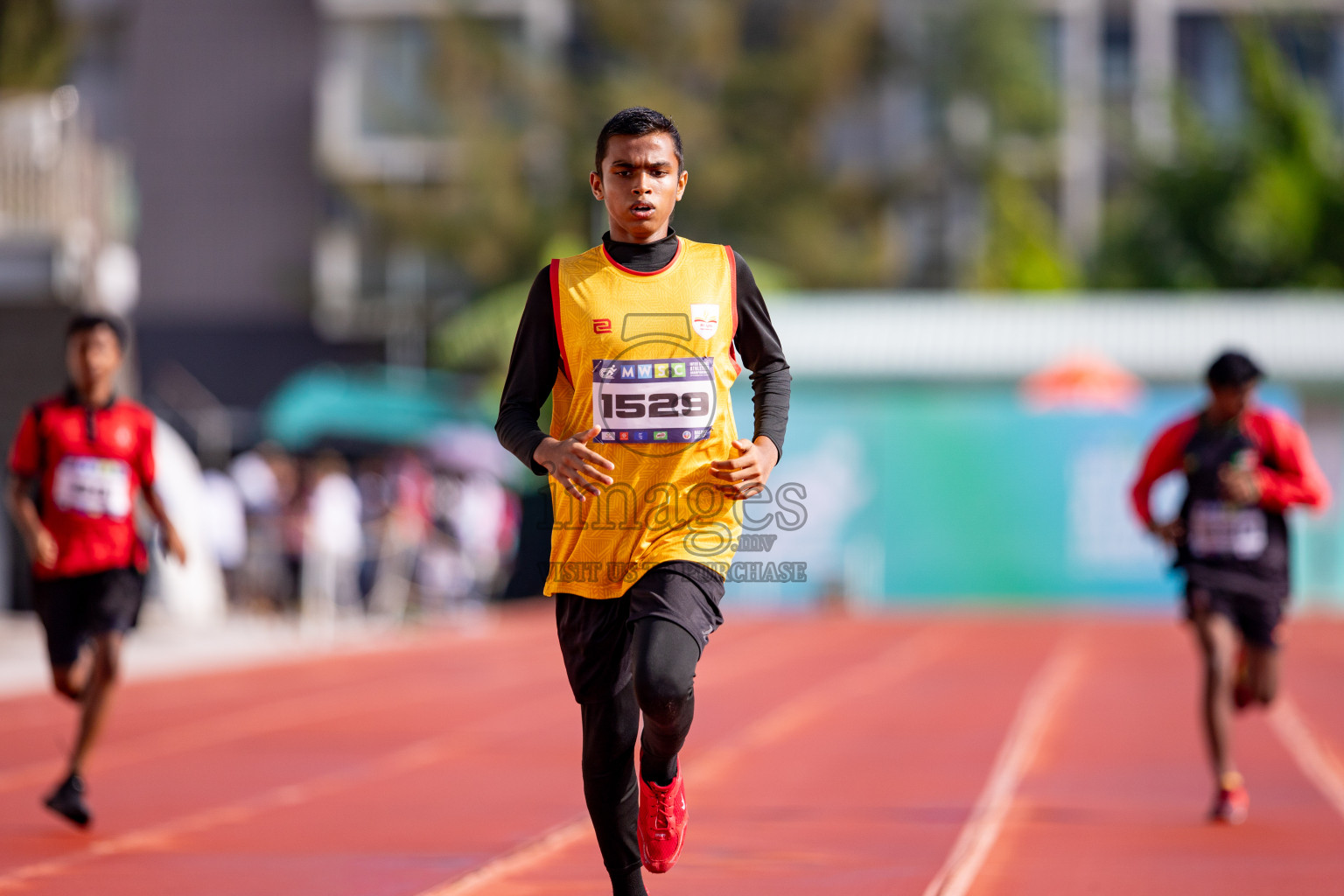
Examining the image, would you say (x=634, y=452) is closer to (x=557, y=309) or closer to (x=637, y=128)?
(x=557, y=309)

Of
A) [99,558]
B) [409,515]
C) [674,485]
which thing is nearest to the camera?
[674,485]

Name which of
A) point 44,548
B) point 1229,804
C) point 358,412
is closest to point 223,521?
point 358,412

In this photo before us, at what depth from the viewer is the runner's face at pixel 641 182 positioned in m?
5.20

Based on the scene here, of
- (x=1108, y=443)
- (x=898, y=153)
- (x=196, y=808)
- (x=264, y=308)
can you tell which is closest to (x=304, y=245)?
(x=264, y=308)

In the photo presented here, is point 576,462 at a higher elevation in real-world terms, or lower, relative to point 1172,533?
higher

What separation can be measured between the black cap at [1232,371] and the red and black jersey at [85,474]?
4.36 m

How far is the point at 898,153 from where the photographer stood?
49.3 metres

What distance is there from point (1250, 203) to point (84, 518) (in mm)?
40976

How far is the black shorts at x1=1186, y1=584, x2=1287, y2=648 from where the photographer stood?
8820mm

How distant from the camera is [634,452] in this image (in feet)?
17.0

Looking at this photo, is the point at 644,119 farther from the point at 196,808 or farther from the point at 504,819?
the point at 196,808

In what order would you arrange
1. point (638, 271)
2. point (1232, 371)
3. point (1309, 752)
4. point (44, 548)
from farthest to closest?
point (1309, 752) → point (1232, 371) → point (44, 548) → point (638, 271)

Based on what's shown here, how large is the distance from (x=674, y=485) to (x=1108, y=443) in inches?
1008

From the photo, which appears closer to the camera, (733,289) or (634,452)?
(634,452)
